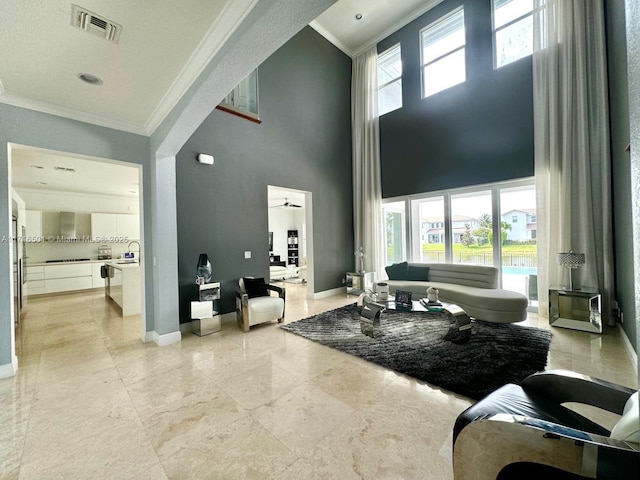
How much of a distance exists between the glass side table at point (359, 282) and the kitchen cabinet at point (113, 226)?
6.94 meters

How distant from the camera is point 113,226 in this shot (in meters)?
8.01

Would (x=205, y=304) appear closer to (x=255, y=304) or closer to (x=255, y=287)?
(x=255, y=304)

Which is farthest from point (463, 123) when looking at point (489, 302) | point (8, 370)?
point (8, 370)

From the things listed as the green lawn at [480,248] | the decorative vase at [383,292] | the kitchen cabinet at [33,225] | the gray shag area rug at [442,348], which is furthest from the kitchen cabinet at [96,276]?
the green lawn at [480,248]

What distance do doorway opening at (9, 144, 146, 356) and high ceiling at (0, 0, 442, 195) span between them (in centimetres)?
262

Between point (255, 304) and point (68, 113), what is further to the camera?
point (255, 304)

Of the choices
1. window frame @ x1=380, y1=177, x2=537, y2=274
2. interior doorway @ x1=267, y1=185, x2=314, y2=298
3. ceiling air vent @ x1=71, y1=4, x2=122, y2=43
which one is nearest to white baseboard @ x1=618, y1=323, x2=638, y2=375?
window frame @ x1=380, y1=177, x2=537, y2=274

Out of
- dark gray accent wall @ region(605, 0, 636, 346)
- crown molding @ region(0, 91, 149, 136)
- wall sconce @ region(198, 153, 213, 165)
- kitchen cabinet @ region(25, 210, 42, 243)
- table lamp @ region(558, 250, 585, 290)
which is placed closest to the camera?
crown molding @ region(0, 91, 149, 136)

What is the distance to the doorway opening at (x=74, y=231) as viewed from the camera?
5277 millimetres

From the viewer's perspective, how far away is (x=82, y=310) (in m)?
5.39

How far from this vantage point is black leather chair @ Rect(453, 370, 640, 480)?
86 cm

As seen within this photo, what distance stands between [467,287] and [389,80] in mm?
5326

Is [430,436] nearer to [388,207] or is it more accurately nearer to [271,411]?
[271,411]

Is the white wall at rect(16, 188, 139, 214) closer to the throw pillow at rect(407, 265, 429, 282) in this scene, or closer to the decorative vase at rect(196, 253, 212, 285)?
the decorative vase at rect(196, 253, 212, 285)
